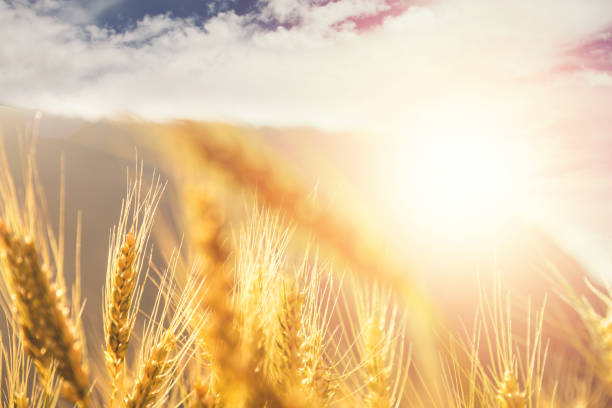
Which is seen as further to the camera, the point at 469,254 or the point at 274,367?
the point at 469,254

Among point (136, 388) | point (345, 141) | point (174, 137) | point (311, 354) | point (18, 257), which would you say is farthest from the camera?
point (345, 141)

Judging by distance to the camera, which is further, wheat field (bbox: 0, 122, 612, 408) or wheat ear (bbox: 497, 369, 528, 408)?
wheat ear (bbox: 497, 369, 528, 408)

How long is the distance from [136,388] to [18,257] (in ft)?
1.11

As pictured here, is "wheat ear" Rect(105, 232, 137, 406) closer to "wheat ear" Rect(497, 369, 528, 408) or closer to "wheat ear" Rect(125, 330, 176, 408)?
"wheat ear" Rect(125, 330, 176, 408)

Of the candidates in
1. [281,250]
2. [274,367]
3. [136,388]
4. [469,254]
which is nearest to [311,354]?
[274,367]

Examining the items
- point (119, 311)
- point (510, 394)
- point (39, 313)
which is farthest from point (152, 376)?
point (510, 394)

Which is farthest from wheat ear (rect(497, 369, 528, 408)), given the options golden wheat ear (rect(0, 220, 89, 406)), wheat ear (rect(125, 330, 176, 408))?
golden wheat ear (rect(0, 220, 89, 406))

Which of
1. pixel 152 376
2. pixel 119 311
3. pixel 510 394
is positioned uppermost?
pixel 119 311

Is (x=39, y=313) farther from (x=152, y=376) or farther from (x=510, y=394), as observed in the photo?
(x=510, y=394)

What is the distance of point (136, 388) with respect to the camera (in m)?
0.77

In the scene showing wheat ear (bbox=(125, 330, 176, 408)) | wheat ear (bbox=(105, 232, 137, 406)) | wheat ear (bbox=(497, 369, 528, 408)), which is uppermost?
wheat ear (bbox=(105, 232, 137, 406))

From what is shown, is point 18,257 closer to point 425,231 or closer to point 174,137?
point 174,137

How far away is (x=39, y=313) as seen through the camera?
63 cm

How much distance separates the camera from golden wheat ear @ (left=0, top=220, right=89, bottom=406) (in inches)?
24.7
